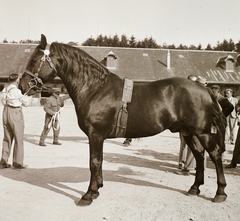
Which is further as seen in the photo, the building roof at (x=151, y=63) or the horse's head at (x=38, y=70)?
the building roof at (x=151, y=63)

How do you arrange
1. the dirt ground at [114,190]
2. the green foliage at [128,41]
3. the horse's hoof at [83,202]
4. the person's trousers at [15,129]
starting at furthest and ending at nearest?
the green foliage at [128,41] < the person's trousers at [15,129] < the horse's hoof at [83,202] < the dirt ground at [114,190]

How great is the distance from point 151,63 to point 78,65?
1241 inches

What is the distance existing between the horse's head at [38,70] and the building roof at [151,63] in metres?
28.0

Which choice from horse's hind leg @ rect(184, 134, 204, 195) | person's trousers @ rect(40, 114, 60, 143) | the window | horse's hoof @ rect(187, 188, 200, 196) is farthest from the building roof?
horse's hoof @ rect(187, 188, 200, 196)

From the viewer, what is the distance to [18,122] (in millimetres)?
6473

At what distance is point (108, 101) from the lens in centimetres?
446

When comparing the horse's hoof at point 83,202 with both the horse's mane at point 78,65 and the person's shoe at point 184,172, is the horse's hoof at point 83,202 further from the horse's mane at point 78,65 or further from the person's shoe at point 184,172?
the person's shoe at point 184,172

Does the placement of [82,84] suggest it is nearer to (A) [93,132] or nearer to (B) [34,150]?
(A) [93,132]

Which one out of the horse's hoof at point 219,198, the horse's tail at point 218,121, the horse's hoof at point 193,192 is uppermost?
the horse's tail at point 218,121

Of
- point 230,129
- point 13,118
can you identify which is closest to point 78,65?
point 13,118

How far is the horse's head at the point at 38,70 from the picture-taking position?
4.38 m

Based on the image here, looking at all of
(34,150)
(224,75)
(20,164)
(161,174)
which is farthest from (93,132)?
(224,75)

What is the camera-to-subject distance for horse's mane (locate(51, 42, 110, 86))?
449cm

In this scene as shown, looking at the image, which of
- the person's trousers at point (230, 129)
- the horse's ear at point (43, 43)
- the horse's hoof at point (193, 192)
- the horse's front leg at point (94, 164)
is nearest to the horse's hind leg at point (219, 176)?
the horse's hoof at point (193, 192)
